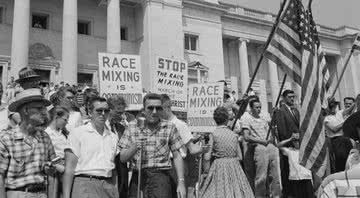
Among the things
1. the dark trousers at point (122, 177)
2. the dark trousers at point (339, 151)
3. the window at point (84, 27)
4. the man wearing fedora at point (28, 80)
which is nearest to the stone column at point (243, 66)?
the window at point (84, 27)

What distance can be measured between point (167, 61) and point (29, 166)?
5648mm

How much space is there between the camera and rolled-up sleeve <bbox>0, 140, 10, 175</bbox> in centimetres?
326

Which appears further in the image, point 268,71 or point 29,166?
point 268,71

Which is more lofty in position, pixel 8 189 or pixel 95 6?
pixel 95 6

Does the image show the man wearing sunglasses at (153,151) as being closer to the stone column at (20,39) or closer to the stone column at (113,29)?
the stone column at (20,39)

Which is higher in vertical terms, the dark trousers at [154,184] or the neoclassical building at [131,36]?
the neoclassical building at [131,36]

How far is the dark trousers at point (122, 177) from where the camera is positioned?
463 cm

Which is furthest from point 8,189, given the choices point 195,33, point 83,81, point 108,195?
point 195,33

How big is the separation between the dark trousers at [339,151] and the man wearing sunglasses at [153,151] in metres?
4.15

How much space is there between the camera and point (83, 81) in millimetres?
25016

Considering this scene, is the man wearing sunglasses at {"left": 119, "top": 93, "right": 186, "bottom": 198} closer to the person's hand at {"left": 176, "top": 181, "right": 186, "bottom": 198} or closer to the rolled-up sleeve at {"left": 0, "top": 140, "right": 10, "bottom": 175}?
the person's hand at {"left": 176, "top": 181, "right": 186, "bottom": 198}

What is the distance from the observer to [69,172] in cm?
410

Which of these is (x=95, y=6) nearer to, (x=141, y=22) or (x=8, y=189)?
(x=141, y=22)

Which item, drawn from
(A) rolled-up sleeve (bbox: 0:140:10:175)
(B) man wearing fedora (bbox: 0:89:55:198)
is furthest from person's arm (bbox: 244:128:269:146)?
(A) rolled-up sleeve (bbox: 0:140:10:175)
